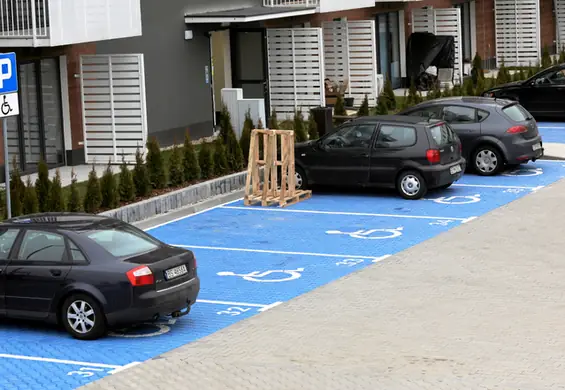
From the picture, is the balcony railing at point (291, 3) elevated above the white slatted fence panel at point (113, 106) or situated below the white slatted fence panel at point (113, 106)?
above

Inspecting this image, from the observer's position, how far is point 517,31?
156 ft

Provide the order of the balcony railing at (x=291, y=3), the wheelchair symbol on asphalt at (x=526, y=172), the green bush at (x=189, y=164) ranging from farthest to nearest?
the balcony railing at (x=291, y=3) → the wheelchair symbol on asphalt at (x=526, y=172) → the green bush at (x=189, y=164)

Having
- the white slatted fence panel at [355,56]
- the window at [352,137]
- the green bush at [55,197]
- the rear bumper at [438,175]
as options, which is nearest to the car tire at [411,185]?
the rear bumper at [438,175]

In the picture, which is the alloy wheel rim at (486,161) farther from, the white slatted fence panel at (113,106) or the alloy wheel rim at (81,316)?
the alloy wheel rim at (81,316)

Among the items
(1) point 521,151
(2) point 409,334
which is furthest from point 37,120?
(2) point 409,334

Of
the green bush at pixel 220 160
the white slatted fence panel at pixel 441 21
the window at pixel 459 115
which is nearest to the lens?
the green bush at pixel 220 160

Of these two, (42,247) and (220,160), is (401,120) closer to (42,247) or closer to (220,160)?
(220,160)

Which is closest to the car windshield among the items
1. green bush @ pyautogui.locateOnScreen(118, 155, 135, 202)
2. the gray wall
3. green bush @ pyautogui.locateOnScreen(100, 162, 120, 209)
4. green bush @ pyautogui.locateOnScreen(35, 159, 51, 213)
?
green bush @ pyautogui.locateOnScreen(35, 159, 51, 213)

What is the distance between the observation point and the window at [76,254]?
1478cm

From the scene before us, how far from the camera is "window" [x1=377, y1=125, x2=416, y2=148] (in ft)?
77.0

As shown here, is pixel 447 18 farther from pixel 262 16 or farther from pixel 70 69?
pixel 70 69

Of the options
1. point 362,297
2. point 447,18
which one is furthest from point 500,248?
point 447,18

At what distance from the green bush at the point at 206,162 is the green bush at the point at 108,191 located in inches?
120

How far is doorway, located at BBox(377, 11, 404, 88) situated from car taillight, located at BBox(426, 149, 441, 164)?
60.1 ft
